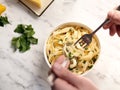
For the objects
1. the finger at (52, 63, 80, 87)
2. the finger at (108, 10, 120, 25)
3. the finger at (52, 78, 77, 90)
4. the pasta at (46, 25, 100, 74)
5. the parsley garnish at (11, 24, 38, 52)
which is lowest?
the parsley garnish at (11, 24, 38, 52)

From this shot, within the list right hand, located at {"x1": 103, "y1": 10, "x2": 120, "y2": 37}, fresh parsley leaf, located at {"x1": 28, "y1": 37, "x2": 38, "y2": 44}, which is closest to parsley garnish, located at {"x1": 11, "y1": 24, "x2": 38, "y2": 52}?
fresh parsley leaf, located at {"x1": 28, "y1": 37, "x2": 38, "y2": 44}

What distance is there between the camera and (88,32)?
0.85 metres

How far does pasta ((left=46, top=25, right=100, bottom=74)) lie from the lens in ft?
2.64

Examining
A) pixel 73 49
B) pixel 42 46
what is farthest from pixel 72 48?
pixel 42 46

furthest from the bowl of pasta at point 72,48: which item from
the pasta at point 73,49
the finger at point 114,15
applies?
the finger at point 114,15

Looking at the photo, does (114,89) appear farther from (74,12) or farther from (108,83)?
(74,12)

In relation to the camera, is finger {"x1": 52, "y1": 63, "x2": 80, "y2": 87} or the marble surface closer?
finger {"x1": 52, "y1": 63, "x2": 80, "y2": 87}

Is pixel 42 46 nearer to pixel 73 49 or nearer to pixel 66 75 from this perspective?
pixel 73 49

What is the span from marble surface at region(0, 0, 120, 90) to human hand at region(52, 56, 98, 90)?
0.23m

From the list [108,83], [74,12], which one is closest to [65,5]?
[74,12]

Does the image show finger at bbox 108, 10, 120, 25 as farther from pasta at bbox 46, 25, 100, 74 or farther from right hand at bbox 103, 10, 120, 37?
pasta at bbox 46, 25, 100, 74

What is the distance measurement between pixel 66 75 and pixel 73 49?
17 cm

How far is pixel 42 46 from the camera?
0.91 meters

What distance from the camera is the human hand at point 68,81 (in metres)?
0.63
